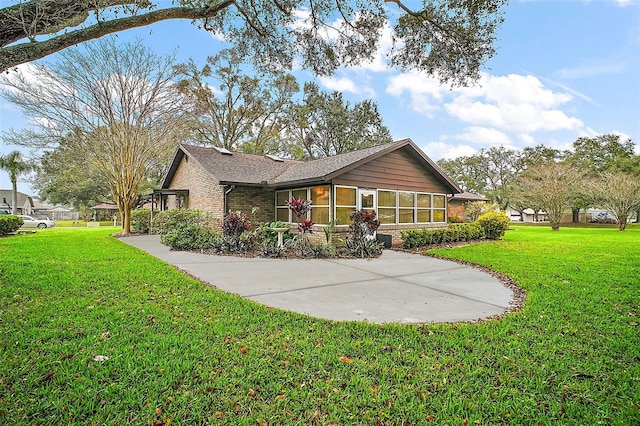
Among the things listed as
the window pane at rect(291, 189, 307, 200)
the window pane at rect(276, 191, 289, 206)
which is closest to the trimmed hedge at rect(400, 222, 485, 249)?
the window pane at rect(291, 189, 307, 200)

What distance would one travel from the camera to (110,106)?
16953 mm

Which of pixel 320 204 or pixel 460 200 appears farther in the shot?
pixel 460 200

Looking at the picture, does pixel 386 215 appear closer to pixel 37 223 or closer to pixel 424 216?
pixel 424 216

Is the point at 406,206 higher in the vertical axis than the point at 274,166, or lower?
lower

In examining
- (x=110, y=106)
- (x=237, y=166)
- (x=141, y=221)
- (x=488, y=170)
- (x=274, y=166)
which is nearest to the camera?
(x=237, y=166)

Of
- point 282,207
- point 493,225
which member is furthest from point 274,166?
point 493,225

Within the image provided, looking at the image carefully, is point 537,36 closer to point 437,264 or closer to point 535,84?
point 535,84

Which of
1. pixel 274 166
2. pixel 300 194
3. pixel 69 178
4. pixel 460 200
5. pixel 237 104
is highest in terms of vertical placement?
pixel 237 104

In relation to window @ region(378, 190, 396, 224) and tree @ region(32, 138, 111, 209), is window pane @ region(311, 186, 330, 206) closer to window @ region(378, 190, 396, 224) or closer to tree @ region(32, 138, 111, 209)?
window @ region(378, 190, 396, 224)

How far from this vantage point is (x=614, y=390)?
256 centimetres

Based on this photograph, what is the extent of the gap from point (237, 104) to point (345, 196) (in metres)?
19.5

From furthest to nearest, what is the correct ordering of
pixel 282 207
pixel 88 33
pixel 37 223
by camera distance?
pixel 37 223 → pixel 282 207 → pixel 88 33

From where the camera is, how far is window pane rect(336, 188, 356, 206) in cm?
1200

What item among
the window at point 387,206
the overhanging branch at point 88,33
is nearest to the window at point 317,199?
the window at point 387,206
